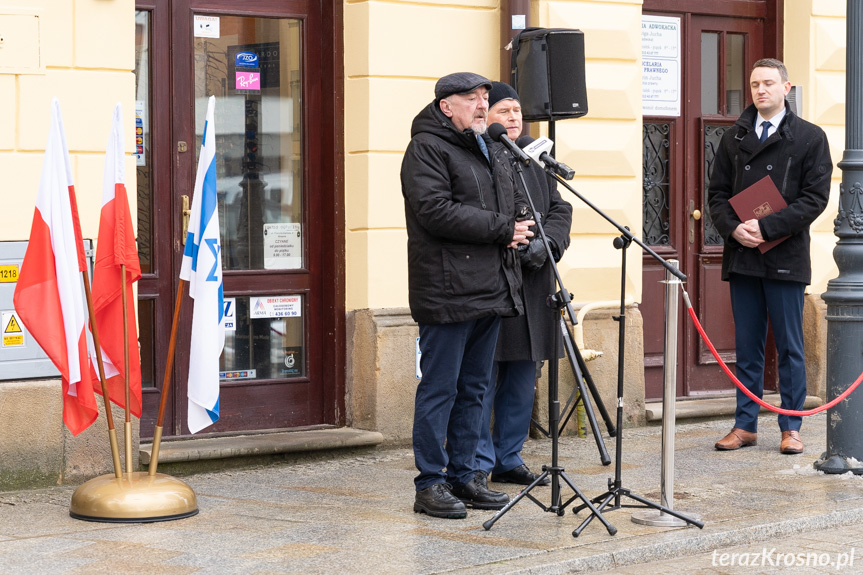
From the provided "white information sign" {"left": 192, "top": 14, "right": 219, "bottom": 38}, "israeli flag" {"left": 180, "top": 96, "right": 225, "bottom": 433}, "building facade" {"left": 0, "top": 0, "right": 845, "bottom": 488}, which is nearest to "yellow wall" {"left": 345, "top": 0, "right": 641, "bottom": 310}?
"building facade" {"left": 0, "top": 0, "right": 845, "bottom": 488}

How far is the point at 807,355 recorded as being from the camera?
9680mm

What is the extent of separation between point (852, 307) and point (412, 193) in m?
2.77

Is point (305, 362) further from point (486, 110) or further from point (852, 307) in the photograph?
point (852, 307)

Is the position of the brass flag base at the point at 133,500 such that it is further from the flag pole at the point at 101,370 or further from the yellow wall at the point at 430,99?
the yellow wall at the point at 430,99

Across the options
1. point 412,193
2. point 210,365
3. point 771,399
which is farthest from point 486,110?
point 771,399

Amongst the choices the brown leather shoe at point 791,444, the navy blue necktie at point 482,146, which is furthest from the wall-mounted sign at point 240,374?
the brown leather shoe at point 791,444

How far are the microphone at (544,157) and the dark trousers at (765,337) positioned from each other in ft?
8.26

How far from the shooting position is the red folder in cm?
770

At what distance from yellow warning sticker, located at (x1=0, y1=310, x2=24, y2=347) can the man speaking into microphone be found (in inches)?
94.4

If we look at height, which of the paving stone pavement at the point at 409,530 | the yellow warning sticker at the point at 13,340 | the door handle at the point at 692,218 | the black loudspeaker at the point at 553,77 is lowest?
the paving stone pavement at the point at 409,530

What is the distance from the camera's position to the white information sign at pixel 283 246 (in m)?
8.01

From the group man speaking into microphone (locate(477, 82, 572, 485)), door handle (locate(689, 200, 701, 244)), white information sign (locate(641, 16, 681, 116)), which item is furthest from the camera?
door handle (locate(689, 200, 701, 244))

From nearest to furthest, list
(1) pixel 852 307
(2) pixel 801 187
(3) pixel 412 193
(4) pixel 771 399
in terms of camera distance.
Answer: (3) pixel 412 193 → (1) pixel 852 307 → (2) pixel 801 187 → (4) pixel 771 399

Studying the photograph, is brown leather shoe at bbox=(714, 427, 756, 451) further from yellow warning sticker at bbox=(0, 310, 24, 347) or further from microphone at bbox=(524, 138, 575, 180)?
yellow warning sticker at bbox=(0, 310, 24, 347)
